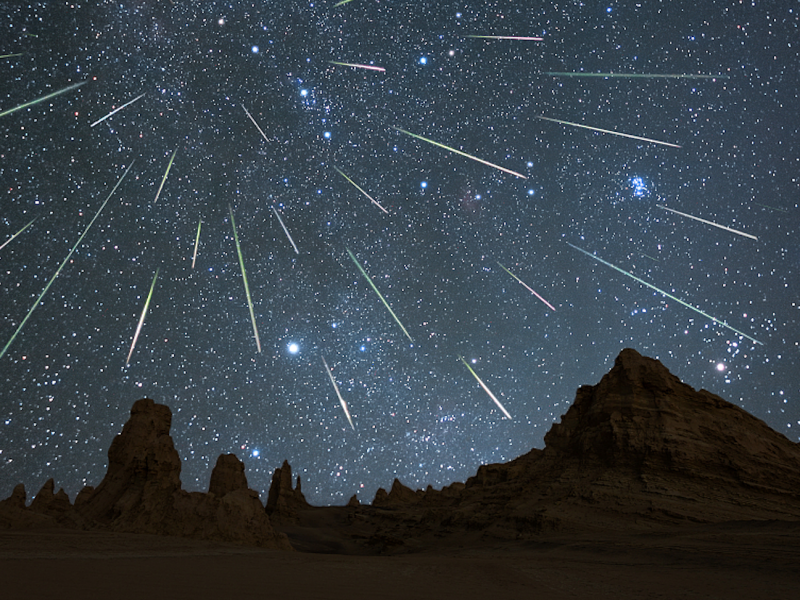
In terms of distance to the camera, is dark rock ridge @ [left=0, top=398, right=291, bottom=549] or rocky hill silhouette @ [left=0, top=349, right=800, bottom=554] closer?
dark rock ridge @ [left=0, top=398, right=291, bottom=549]

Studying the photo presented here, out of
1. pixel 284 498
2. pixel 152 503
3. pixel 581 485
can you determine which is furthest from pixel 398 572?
pixel 284 498

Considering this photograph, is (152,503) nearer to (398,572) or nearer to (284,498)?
(398,572)

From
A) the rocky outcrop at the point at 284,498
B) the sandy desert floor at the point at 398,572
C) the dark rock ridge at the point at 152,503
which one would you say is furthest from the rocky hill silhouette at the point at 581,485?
the rocky outcrop at the point at 284,498

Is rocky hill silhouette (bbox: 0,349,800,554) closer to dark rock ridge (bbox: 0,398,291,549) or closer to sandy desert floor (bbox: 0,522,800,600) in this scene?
dark rock ridge (bbox: 0,398,291,549)

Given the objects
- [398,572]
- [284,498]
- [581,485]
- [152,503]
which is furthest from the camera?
[284,498]

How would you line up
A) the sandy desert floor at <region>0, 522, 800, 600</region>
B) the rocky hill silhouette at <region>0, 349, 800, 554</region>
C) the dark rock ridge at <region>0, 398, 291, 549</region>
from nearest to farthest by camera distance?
the sandy desert floor at <region>0, 522, 800, 600</region>, the dark rock ridge at <region>0, 398, 291, 549</region>, the rocky hill silhouette at <region>0, 349, 800, 554</region>

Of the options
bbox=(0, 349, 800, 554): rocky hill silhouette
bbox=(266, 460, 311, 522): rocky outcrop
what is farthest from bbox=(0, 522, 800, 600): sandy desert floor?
bbox=(266, 460, 311, 522): rocky outcrop

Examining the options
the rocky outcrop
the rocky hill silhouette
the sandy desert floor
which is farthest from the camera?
the rocky outcrop

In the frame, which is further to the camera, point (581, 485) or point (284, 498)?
point (284, 498)
